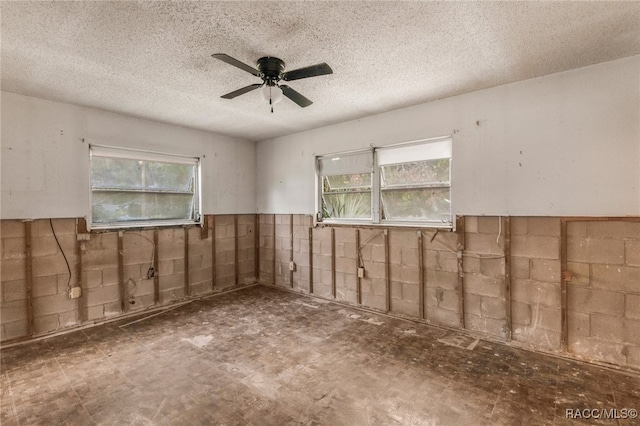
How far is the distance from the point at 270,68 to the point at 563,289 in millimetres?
3461

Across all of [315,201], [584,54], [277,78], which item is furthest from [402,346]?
[584,54]

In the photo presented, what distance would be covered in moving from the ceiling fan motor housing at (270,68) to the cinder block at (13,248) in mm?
3358

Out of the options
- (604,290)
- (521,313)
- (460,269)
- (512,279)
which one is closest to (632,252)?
(604,290)

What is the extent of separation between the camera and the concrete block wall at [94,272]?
3309 mm

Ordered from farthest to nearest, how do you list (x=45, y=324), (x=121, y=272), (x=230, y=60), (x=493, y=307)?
(x=121, y=272), (x=45, y=324), (x=493, y=307), (x=230, y=60)

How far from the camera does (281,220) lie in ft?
17.9

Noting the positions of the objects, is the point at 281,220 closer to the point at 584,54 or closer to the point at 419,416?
the point at 419,416

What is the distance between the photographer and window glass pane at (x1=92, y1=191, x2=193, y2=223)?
400 cm

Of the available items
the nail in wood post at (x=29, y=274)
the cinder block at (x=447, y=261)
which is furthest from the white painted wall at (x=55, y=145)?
the cinder block at (x=447, y=261)

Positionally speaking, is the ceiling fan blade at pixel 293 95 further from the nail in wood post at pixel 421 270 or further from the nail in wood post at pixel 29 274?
the nail in wood post at pixel 29 274

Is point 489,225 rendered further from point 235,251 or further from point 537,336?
point 235,251

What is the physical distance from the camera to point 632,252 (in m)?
2.62

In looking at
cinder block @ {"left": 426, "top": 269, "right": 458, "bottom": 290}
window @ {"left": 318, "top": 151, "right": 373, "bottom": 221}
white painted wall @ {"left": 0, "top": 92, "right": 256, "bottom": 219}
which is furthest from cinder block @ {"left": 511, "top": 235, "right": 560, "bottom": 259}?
white painted wall @ {"left": 0, "top": 92, "right": 256, "bottom": 219}

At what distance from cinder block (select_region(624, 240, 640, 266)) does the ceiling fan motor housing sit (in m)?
3.43
